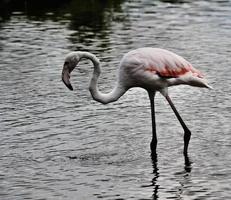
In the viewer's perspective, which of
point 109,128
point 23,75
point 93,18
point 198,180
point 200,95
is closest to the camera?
point 198,180

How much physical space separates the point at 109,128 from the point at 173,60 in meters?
1.76

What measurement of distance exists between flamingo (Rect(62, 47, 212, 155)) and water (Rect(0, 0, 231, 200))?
715 mm

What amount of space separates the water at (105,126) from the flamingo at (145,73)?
0.71m

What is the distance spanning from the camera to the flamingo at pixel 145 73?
10.1 meters

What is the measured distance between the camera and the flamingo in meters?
10.1

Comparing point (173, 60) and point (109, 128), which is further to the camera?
point (109, 128)

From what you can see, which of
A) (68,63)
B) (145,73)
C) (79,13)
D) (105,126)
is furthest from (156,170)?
(79,13)

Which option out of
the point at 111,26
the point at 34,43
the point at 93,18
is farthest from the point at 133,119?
the point at 93,18

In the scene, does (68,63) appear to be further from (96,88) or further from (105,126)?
(105,126)

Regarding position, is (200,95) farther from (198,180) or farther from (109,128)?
(198,180)

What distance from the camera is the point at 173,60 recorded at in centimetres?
1044

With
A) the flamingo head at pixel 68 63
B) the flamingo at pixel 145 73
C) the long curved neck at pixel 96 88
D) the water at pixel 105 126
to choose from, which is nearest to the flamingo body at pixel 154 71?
the flamingo at pixel 145 73

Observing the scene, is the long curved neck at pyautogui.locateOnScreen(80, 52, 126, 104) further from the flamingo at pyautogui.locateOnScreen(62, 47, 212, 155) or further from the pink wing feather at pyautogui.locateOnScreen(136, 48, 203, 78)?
the pink wing feather at pyautogui.locateOnScreen(136, 48, 203, 78)

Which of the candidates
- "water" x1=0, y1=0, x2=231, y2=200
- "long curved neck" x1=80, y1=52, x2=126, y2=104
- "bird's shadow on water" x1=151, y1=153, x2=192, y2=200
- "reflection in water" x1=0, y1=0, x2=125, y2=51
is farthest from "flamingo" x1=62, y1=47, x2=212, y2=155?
"reflection in water" x1=0, y1=0, x2=125, y2=51
